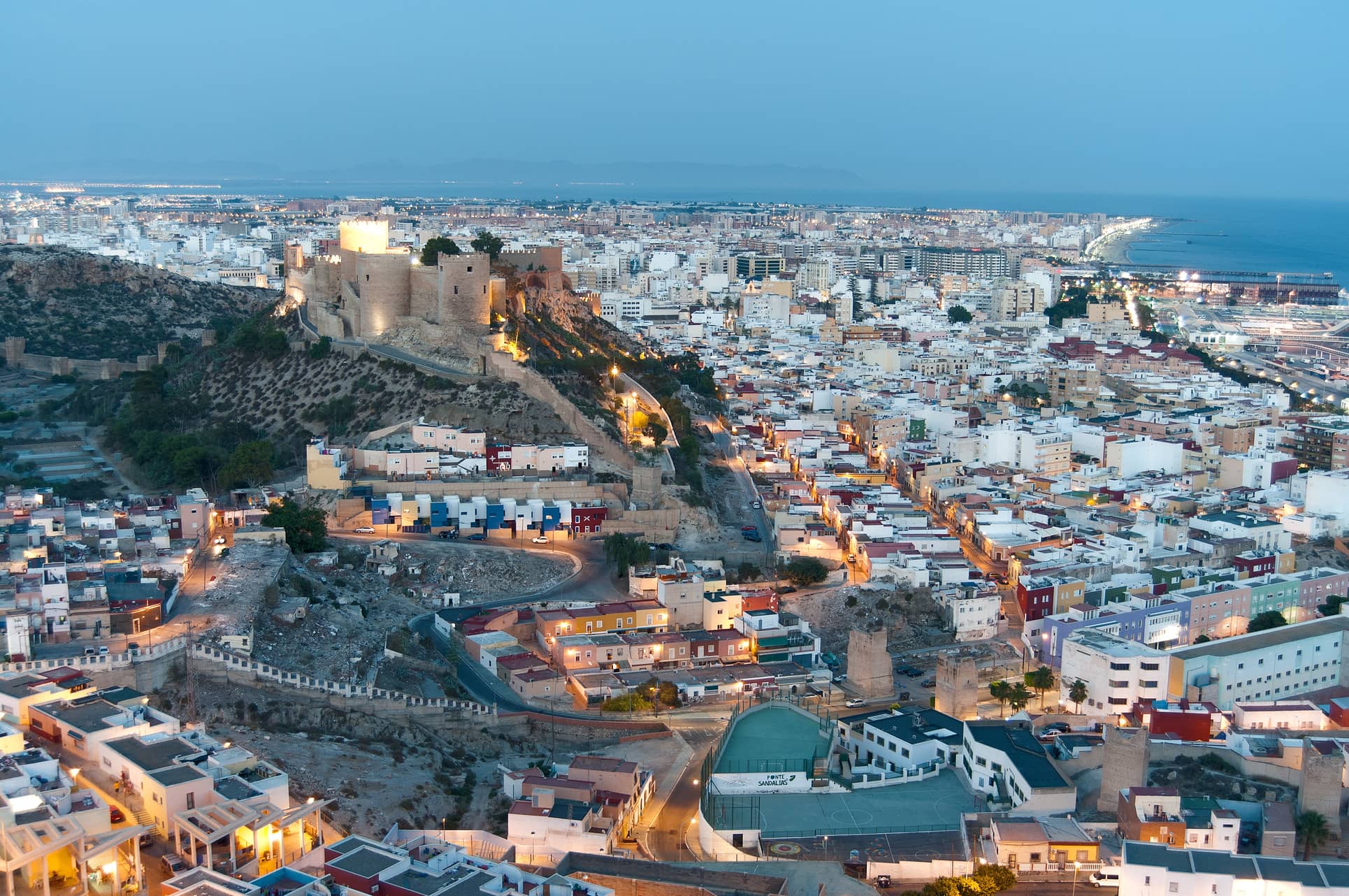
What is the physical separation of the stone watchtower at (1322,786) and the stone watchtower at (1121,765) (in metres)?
1.23

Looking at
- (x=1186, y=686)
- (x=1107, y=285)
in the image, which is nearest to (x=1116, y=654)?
(x=1186, y=686)

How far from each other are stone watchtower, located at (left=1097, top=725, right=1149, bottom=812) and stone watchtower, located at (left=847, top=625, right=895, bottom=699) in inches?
143

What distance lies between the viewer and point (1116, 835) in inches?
464

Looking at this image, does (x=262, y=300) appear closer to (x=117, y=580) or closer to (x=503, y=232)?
(x=117, y=580)

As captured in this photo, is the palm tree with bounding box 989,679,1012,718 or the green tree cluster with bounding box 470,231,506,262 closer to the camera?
the palm tree with bounding box 989,679,1012,718

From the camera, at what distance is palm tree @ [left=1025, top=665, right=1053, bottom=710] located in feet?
50.6

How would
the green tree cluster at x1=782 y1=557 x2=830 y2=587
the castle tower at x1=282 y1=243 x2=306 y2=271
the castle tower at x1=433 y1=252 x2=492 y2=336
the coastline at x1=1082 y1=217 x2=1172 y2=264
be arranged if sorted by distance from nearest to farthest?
the green tree cluster at x1=782 y1=557 x2=830 y2=587 → the castle tower at x1=433 y1=252 x2=492 y2=336 → the castle tower at x1=282 y1=243 x2=306 y2=271 → the coastline at x1=1082 y1=217 x2=1172 y2=264

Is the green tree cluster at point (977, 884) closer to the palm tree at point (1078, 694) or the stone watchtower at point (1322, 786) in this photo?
the stone watchtower at point (1322, 786)

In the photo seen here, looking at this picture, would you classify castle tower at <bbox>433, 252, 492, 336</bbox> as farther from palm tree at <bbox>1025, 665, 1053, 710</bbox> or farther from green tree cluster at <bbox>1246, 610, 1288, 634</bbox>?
green tree cluster at <bbox>1246, 610, 1288, 634</bbox>

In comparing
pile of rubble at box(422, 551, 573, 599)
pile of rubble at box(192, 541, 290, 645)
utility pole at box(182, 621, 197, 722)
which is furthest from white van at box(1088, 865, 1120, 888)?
pile of rubble at box(422, 551, 573, 599)

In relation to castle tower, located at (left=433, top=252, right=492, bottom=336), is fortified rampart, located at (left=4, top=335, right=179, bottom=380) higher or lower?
lower

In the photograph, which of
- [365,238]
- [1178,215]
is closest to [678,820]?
[365,238]

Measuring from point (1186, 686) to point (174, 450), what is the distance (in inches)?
590

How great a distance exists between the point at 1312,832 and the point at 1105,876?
1.82 m
